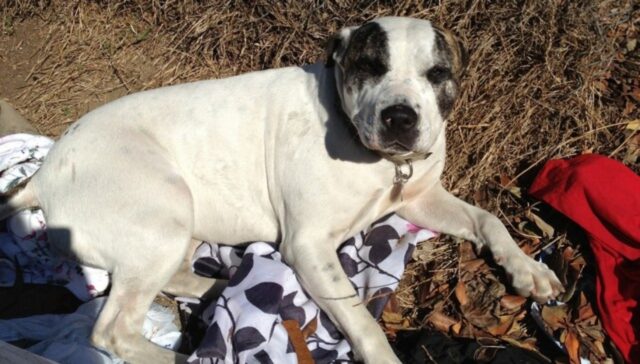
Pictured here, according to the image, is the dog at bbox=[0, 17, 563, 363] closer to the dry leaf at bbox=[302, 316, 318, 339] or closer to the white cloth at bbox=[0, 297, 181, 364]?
the white cloth at bbox=[0, 297, 181, 364]

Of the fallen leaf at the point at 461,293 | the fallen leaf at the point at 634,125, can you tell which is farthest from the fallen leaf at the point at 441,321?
the fallen leaf at the point at 634,125

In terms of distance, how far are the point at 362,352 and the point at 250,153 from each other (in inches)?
51.6

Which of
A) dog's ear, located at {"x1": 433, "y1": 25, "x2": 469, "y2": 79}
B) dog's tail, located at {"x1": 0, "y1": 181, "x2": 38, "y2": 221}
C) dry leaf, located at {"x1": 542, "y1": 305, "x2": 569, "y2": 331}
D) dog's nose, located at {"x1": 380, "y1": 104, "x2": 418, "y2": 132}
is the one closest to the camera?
dog's nose, located at {"x1": 380, "y1": 104, "x2": 418, "y2": 132}

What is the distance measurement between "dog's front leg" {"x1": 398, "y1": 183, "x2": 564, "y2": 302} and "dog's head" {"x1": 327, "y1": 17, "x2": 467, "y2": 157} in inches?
33.8

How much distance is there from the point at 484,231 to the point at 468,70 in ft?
4.48

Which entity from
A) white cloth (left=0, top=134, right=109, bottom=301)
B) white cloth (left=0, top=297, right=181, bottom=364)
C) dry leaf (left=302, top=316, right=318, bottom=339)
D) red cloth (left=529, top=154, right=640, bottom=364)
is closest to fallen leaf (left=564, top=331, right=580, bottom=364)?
red cloth (left=529, top=154, right=640, bottom=364)

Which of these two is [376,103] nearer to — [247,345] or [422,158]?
[422,158]

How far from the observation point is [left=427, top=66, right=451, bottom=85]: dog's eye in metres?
3.12

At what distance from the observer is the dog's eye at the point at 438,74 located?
10.3 ft

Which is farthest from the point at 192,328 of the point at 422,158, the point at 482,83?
the point at 482,83

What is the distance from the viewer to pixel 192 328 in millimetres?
3877

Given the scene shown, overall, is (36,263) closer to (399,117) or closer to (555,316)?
(399,117)

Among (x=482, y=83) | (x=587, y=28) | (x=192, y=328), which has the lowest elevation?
(x=192, y=328)

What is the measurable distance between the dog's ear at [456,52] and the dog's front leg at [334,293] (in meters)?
1.15
